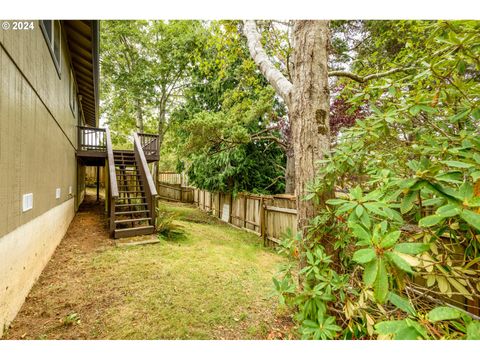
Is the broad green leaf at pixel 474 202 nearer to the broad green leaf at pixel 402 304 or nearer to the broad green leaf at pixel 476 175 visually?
the broad green leaf at pixel 476 175

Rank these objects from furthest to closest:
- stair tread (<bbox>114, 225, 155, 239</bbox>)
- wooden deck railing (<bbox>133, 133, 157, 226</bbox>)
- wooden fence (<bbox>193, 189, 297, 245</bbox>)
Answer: wooden fence (<bbox>193, 189, 297, 245</bbox>)
wooden deck railing (<bbox>133, 133, 157, 226</bbox>)
stair tread (<bbox>114, 225, 155, 239</bbox>)

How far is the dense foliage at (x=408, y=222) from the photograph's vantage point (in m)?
0.92

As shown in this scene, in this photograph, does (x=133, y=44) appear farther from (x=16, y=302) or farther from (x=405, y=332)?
(x=405, y=332)

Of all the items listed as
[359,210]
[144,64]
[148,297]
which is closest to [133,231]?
[148,297]

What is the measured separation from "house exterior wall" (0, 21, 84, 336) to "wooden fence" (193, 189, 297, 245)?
12.2 ft

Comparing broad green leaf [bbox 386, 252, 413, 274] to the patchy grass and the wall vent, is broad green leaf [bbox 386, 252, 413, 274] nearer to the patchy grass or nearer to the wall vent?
the patchy grass

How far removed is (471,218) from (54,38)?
5991mm

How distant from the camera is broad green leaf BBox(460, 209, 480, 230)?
2.74ft

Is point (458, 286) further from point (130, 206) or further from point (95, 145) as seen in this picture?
point (95, 145)

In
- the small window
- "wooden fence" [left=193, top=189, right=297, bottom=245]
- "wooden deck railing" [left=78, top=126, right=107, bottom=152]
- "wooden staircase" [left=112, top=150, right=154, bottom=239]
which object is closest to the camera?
the small window

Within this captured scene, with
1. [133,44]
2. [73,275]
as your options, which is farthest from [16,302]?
[133,44]

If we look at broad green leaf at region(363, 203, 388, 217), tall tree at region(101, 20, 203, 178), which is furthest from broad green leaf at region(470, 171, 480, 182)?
tall tree at region(101, 20, 203, 178)

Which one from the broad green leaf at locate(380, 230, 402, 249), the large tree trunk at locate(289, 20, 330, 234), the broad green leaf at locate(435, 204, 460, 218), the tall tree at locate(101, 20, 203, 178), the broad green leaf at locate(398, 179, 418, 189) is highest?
the tall tree at locate(101, 20, 203, 178)

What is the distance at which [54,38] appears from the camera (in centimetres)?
412
